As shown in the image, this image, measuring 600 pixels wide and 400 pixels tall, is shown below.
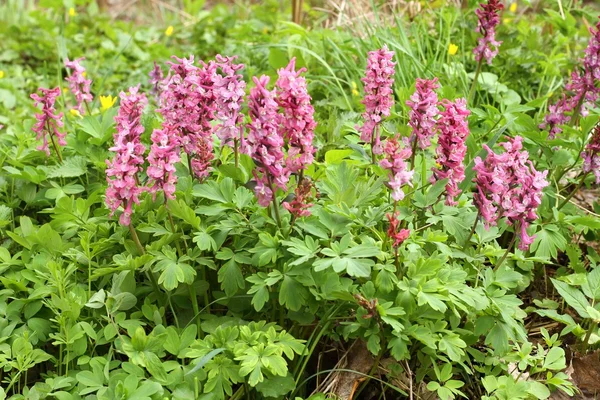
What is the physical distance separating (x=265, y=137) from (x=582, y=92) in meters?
1.77

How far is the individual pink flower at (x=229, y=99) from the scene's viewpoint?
2.20 metres

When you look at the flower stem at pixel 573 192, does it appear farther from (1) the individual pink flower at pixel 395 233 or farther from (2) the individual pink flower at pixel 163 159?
(2) the individual pink flower at pixel 163 159

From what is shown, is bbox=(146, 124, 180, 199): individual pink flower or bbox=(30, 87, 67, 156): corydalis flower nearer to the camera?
bbox=(146, 124, 180, 199): individual pink flower

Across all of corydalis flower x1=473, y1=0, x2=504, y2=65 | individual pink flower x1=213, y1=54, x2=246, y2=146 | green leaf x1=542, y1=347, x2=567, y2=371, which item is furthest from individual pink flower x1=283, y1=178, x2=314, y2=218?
corydalis flower x1=473, y1=0, x2=504, y2=65

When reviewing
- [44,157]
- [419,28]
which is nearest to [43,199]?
[44,157]

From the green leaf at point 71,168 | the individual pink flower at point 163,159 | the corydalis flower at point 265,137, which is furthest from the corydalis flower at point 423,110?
the green leaf at point 71,168

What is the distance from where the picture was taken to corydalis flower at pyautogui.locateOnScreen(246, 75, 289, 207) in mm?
2018

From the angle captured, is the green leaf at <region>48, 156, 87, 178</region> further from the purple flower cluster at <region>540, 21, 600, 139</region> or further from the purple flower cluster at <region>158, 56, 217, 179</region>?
the purple flower cluster at <region>540, 21, 600, 139</region>

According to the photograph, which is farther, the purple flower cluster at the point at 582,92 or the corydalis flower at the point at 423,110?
the purple flower cluster at the point at 582,92

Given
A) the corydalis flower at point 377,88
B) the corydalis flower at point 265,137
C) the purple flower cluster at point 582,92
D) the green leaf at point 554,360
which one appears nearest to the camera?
the corydalis flower at point 265,137

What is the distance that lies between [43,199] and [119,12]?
541 centimetres

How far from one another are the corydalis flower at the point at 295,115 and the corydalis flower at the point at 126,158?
0.46m

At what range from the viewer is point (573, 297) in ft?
8.01

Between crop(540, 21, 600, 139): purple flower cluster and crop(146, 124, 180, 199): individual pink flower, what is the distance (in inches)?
69.2
